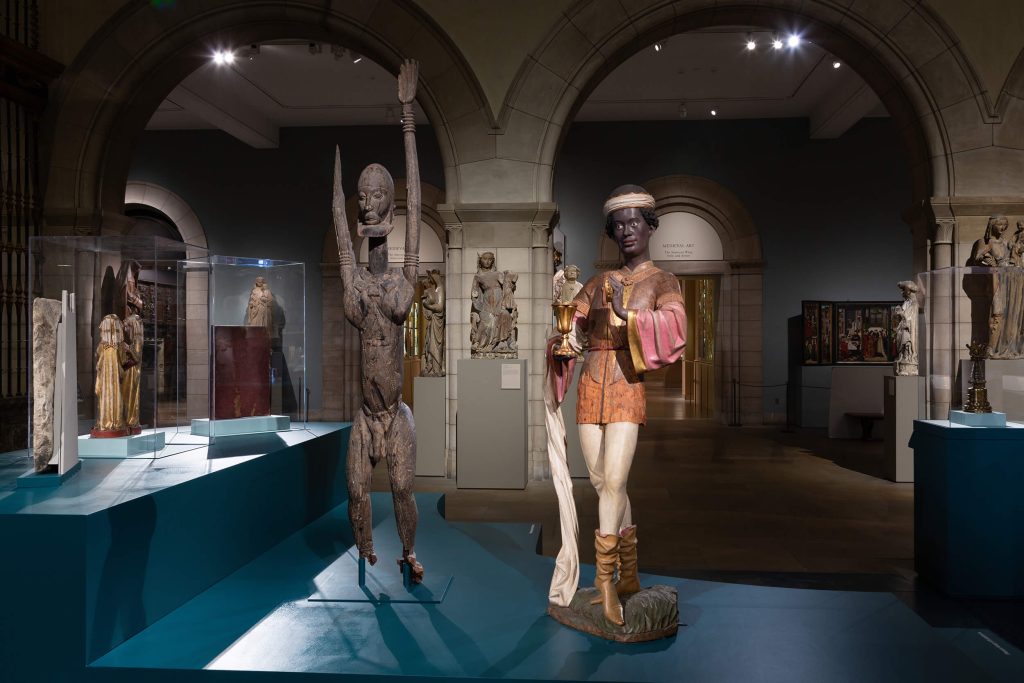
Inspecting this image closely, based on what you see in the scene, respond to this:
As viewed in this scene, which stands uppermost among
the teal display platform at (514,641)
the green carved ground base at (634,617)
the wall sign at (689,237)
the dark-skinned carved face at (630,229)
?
the wall sign at (689,237)

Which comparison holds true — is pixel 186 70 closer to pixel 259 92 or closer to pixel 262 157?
pixel 259 92

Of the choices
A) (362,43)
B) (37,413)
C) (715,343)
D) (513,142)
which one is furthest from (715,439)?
(37,413)

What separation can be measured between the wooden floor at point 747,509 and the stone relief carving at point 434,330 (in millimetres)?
1467

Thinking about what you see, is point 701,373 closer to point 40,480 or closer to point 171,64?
point 171,64

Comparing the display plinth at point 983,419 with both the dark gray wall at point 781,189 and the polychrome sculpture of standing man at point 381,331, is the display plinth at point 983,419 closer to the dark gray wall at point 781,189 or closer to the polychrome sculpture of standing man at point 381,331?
the polychrome sculpture of standing man at point 381,331

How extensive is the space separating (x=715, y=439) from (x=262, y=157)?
9805 mm

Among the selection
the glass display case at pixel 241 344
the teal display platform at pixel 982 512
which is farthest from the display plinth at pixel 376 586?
the teal display platform at pixel 982 512

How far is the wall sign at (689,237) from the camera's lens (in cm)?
1352

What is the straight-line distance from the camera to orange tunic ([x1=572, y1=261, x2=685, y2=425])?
314cm

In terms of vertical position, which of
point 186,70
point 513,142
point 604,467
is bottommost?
point 604,467

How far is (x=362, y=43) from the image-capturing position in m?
8.16

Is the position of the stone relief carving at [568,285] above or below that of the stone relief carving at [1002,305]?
above

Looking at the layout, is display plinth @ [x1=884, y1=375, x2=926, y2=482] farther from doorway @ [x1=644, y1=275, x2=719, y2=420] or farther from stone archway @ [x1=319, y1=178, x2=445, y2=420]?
stone archway @ [x1=319, y1=178, x2=445, y2=420]

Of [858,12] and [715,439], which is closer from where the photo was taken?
[858,12]
